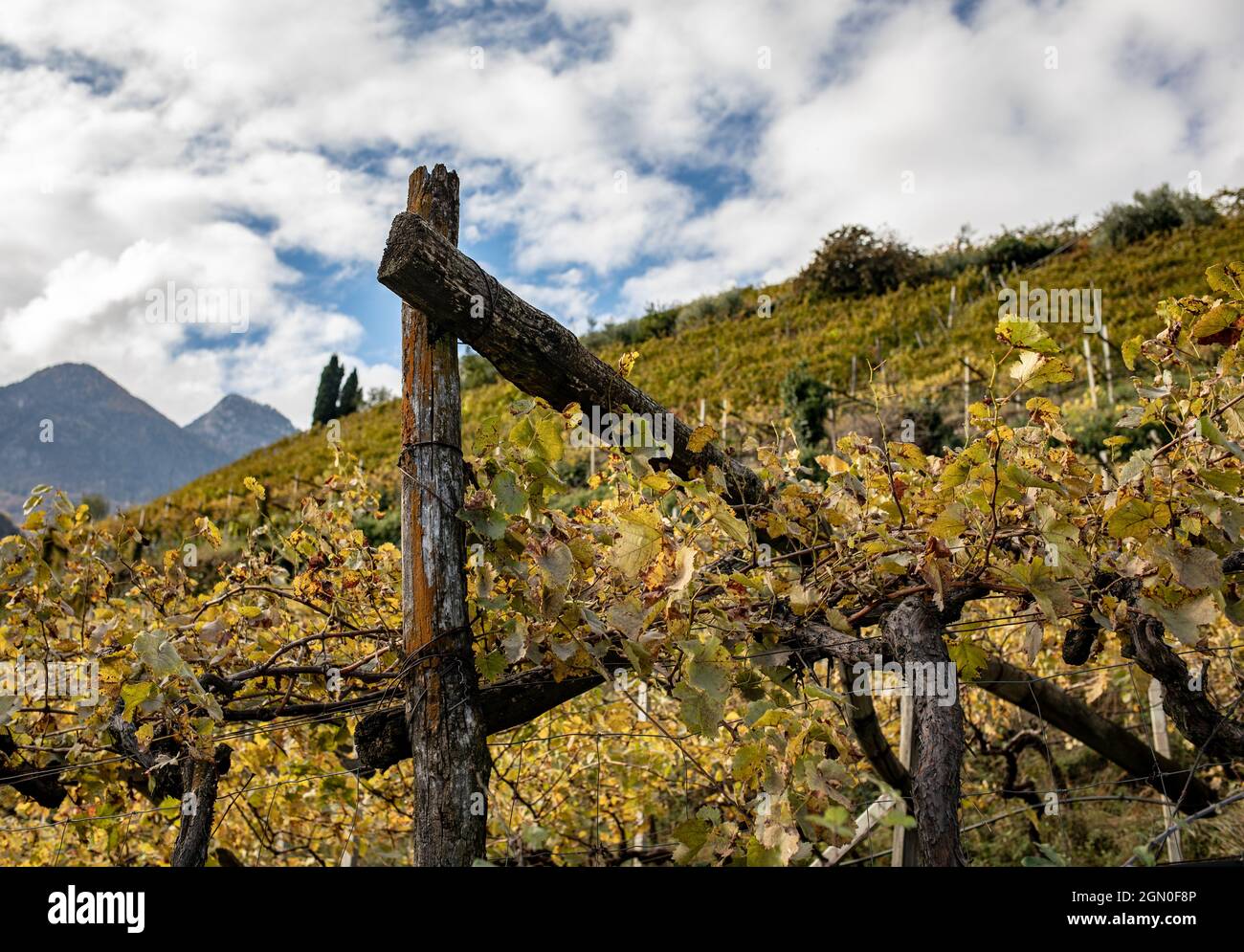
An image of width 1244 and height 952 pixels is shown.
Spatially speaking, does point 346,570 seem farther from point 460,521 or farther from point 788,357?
point 788,357

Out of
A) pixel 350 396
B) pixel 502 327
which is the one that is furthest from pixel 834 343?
pixel 350 396

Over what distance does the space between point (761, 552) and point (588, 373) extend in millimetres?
578

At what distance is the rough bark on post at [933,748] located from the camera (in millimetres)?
1209

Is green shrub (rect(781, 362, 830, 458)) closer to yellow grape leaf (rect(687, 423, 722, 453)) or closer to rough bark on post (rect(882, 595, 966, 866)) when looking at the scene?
yellow grape leaf (rect(687, 423, 722, 453))

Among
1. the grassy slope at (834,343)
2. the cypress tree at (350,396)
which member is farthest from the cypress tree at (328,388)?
the grassy slope at (834,343)

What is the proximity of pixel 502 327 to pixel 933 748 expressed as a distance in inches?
44.9

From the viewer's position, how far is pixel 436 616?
5.27 ft

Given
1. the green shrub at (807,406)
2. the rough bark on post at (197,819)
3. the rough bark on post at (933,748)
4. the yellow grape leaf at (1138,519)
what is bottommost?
the rough bark on post at (197,819)

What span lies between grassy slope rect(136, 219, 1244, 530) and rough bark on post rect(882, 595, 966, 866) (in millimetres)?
12971

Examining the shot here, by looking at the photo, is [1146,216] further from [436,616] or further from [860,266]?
[436,616]

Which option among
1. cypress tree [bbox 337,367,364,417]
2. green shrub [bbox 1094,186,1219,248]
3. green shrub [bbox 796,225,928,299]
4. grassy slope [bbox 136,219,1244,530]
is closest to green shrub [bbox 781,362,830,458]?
grassy slope [bbox 136,219,1244,530]

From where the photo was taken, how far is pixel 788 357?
18.4m

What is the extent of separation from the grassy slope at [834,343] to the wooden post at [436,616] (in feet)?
42.3

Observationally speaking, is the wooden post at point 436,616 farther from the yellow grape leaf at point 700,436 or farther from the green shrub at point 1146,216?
the green shrub at point 1146,216
